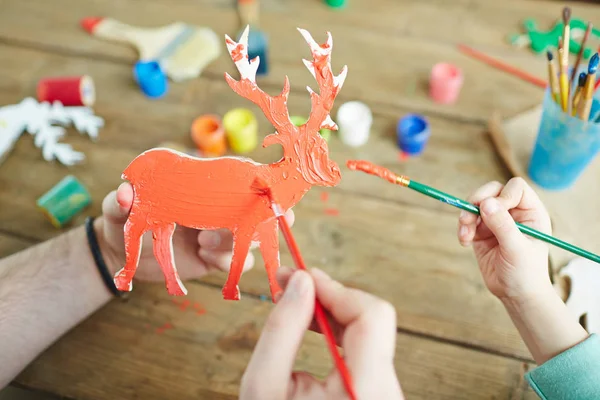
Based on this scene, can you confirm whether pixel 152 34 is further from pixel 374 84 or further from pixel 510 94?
pixel 510 94

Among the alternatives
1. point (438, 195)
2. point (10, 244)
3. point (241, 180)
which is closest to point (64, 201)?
point (10, 244)

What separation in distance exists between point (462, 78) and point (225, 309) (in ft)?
2.48

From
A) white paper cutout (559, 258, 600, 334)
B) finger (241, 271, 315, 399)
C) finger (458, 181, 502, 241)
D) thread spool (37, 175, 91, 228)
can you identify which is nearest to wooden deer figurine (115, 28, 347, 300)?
finger (241, 271, 315, 399)

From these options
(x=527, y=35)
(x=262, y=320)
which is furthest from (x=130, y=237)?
(x=527, y=35)

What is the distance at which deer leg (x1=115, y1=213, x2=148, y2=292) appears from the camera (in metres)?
0.66

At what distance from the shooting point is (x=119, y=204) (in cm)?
68

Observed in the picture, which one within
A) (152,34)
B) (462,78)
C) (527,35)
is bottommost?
(152,34)

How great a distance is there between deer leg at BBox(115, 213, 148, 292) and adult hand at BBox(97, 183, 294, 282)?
62 mm

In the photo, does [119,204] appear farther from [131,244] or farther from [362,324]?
[362,324]

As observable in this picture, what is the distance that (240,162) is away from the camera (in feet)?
2.05

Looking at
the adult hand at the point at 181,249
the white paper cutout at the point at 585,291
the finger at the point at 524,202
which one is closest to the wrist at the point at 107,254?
the adult hand at the point at 181,249

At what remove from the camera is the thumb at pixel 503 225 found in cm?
64

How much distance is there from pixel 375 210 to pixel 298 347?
0.47 metres

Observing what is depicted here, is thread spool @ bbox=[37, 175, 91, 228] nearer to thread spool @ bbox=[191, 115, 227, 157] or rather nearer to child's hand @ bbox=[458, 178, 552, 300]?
thread spool @ bbox=[191, 115, 227, 157]
